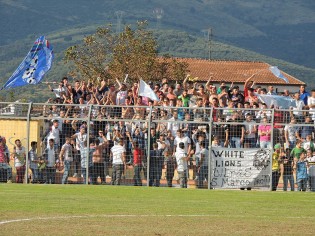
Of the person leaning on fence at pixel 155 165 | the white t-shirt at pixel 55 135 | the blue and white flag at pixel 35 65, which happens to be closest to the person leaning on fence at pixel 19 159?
the white t-shirt at pixel 55 135

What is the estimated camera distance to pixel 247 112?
102ft

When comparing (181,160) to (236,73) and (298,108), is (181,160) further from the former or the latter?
(236,73)

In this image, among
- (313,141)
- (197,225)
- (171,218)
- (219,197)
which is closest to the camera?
(197,225)

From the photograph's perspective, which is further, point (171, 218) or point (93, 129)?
point (93, 129)

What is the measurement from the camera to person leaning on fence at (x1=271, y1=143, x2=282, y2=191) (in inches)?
1215

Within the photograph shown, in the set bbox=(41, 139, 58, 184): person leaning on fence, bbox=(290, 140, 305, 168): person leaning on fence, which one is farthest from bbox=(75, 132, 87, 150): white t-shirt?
bbox=(290, 140, 305, 168): person leaning on fence

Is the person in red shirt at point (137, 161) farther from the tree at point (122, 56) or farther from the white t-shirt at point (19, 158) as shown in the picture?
the tree at point (122, 56)

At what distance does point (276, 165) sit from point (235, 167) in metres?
1.25

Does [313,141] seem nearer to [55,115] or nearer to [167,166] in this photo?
[167,166]

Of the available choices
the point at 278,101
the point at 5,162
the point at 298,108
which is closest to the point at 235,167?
the point at 298,108

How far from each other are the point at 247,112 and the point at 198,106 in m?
1.78

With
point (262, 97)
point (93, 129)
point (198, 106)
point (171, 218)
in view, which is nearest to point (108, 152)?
point (93, 129)

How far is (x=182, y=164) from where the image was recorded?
101ft

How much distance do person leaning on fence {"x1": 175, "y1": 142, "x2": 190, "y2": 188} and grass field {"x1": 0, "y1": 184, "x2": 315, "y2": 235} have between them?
213 cm
